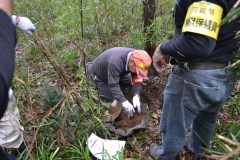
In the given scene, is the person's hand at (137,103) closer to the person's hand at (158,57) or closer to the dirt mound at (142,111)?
the dirt mound at (142,111)

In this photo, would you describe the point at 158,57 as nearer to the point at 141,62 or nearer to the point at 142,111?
the point at 141,62

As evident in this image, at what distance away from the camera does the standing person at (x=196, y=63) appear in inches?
58.6

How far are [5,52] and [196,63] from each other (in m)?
1.24

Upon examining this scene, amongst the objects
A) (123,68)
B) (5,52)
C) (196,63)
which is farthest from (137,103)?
(5,52)

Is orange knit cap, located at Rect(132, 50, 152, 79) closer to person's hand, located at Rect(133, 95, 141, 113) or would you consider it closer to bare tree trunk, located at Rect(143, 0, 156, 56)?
person's hand, located at Rect(133, 95, 141, 113)

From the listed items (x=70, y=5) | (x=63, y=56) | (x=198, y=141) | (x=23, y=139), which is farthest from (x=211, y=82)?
(x=70, y=5)

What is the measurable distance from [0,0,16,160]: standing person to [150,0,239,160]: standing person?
1000 millimetres

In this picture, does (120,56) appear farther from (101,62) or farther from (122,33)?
(122,33)

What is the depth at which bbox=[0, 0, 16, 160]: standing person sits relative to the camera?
69cm

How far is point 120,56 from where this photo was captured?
3170mm

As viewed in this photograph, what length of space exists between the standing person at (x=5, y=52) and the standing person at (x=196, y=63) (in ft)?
3.28

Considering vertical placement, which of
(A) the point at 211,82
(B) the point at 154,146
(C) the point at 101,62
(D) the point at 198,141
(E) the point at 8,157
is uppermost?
(A) the point at 211,82

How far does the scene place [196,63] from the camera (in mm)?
1706

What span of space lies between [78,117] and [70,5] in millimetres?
2569
